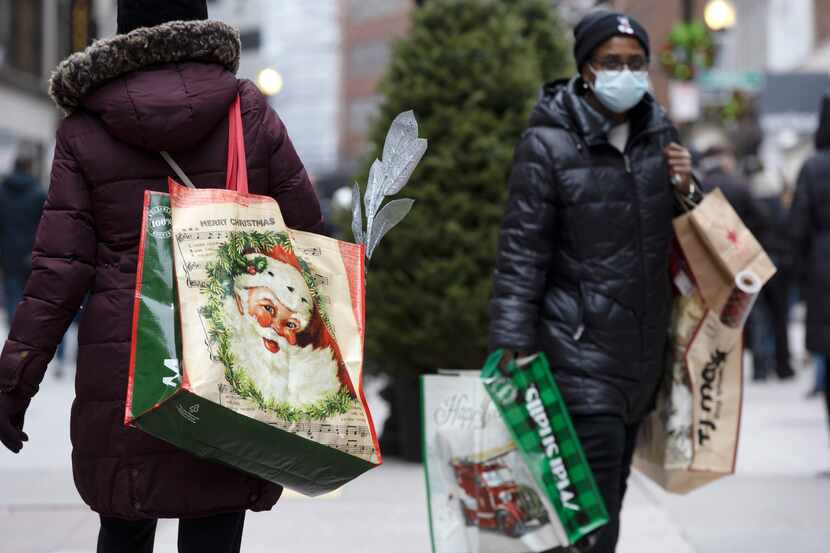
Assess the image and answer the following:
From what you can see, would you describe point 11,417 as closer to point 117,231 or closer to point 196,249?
point 117,231

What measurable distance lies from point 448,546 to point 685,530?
2.05m

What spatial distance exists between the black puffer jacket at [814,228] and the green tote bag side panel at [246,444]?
524 centimetres

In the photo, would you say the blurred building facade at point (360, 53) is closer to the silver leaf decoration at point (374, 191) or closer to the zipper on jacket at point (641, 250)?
the zipper on jacket at point (641, 250)

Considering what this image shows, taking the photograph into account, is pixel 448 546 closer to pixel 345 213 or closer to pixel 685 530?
pixel 685 530

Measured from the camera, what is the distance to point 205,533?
317 cm

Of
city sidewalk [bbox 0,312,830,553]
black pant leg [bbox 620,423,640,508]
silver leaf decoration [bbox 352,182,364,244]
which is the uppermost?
silver leaf decoration [bbox 352,182,364,244]

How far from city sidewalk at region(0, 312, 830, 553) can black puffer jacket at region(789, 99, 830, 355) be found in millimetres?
980

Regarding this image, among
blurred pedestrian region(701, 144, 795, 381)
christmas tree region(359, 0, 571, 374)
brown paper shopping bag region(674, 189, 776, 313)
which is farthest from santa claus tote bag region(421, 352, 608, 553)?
blurred pedestrian region(701, 144, 795, 381)

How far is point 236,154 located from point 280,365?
571 millimetres

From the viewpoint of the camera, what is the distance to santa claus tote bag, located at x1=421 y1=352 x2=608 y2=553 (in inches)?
158

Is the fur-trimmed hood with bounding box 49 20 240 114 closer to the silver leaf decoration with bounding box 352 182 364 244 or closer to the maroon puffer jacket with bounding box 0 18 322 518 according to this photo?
the maroon puffer jacket with bounding box 0 18 322 518

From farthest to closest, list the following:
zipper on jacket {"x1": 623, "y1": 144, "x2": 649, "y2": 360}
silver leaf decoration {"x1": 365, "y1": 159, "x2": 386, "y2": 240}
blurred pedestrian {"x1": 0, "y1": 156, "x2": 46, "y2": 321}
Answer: blurred pedestrian {"x1": 0, "y1": 156, "x2": 46, "y2": 321} < zipper on jacket {"x1": 623, "y1": 144, "x2": 649, "y2": 360} < silver leaf decoration {"x1": 365, "y1": 159, "x2": 386, "y2": 240}

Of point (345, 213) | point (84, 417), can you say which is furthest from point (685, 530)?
point (84, 417)

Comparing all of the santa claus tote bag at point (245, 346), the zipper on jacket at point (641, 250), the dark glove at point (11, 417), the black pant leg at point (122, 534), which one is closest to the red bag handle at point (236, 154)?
the santa claus tote bag at point (245, 346)
